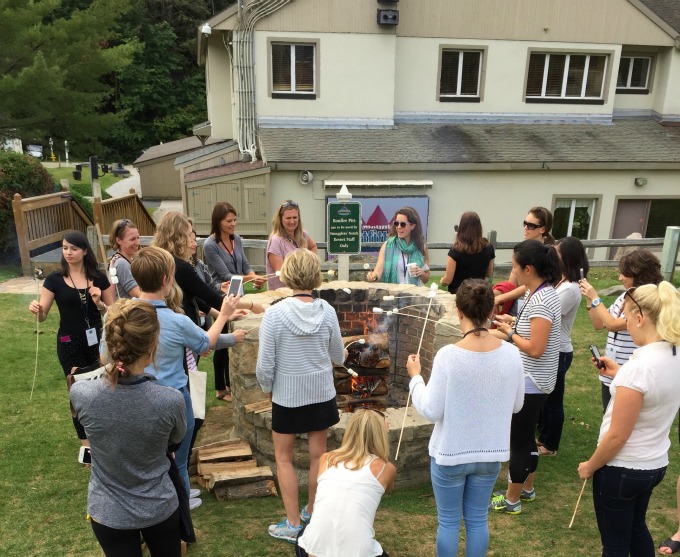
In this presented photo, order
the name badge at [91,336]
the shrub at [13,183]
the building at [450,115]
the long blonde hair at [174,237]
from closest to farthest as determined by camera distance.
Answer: the long blonde hair at [174,237], the name badge at [91,336], the shrub at [13,183], the building at [450,115]

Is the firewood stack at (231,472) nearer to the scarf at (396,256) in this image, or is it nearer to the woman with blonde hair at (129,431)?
the woman with blonde hair at (129,431)

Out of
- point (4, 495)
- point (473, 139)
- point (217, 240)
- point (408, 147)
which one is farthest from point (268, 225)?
point (4, 495)

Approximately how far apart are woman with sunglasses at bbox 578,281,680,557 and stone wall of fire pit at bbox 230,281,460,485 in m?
1.42

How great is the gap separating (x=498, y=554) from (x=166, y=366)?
2.32m

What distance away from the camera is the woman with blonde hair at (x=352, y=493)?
2574mm

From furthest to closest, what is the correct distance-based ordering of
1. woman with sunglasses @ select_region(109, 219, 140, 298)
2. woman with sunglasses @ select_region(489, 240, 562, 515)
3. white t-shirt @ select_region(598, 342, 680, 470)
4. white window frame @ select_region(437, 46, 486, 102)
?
white window frame @ select_region(437, 46, 486, 102)
woman with sunglasses @ select_region(109, 219, 140, 298)
woman with sunglasses @ select_region(489, 240, 562, 515)
white t-shirt @ select_region(598, 342, 680, 470)

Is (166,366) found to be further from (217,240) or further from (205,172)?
(205,172)

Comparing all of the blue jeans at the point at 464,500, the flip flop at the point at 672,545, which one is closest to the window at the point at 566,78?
the flip flop at the point at 672,545

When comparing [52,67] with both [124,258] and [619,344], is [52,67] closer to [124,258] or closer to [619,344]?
[124,258]

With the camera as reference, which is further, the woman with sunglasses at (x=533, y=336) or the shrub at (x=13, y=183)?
the shrub at (x=13, y=183)

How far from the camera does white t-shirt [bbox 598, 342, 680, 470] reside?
2.52 m

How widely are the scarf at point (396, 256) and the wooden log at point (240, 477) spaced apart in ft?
7.29

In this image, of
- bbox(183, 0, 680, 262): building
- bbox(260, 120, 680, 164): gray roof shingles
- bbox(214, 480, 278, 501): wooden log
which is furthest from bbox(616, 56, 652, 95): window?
bbox(214, 480, 278, 501): wooden log

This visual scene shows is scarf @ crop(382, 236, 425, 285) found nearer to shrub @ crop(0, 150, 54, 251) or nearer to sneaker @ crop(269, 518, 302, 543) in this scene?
sneaker @ crop(269, 518, 302, 543)
